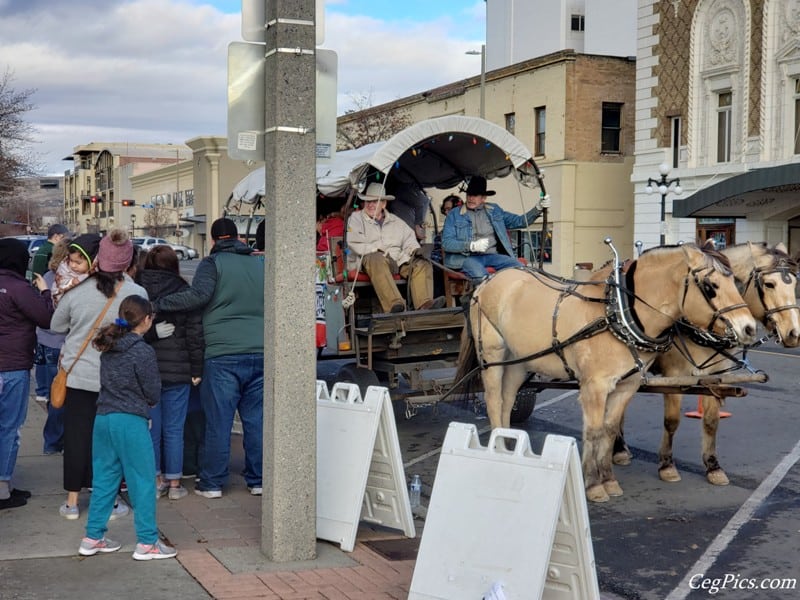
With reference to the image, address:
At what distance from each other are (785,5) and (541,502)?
29212 millimetres

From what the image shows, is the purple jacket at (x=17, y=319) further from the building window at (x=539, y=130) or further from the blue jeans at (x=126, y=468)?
the building window at (x=539, y=130)

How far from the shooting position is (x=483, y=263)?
10930mm

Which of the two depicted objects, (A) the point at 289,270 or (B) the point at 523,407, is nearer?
(A) the point at 289,270

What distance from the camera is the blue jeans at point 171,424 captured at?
780cm

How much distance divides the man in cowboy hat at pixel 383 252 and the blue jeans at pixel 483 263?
39 centimetres

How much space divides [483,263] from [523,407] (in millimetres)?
1593

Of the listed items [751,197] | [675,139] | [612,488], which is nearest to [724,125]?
[675,139]

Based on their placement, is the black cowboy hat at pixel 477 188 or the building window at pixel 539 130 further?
the building window at pixel 539 130

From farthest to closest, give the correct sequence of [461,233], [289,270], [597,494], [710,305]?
[461,233] < [597,494] < [710,305] < [289,270]

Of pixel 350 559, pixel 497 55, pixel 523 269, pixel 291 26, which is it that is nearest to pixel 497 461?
pixel 350 559

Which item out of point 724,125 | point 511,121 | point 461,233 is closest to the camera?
point 461,233

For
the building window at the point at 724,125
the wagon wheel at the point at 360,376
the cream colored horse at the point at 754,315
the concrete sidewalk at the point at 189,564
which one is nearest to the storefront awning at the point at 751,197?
the building window at the point at 724,125

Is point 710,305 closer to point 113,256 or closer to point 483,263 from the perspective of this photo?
point 483,263
